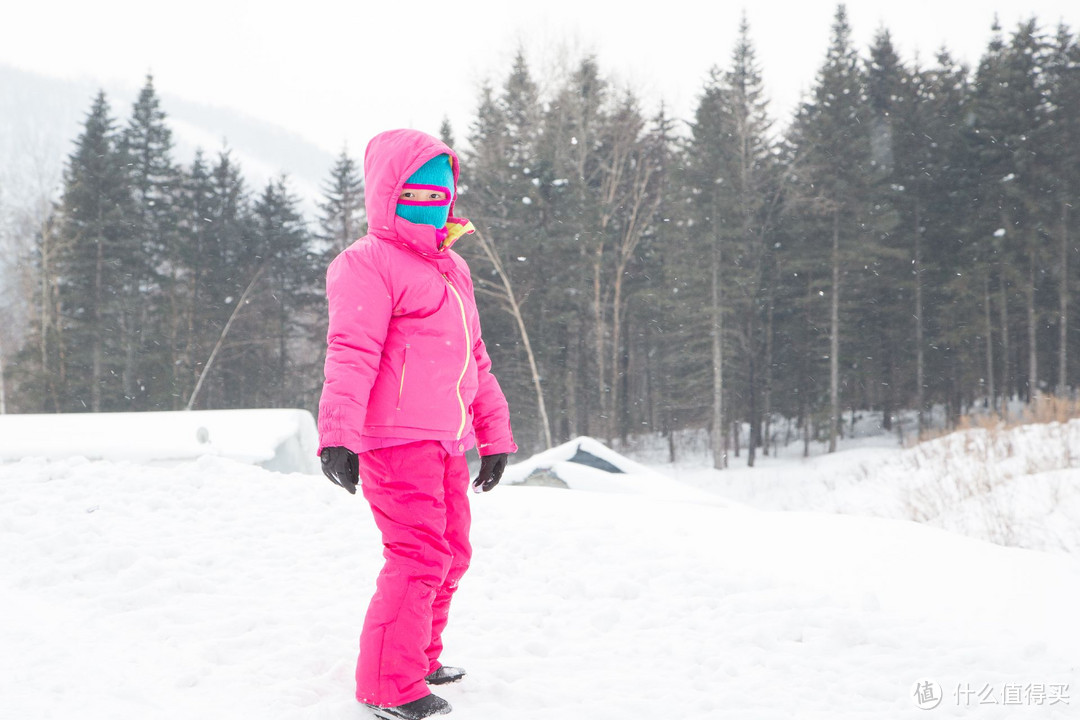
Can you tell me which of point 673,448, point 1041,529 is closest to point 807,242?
point 673,448

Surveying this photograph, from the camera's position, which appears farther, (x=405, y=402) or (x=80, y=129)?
(x=80, y=129)

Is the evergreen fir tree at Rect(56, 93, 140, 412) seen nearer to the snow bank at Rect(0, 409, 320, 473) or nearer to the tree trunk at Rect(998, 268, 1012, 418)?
the snow bank at Rect(0, 409, 320, 473)

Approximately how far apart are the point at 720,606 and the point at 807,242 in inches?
993

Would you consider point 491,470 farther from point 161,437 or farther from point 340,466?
point 161,437

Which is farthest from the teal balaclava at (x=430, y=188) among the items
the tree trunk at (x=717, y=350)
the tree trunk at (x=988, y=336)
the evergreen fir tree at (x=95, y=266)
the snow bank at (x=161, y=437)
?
the tree trunk at (x=988, y=336)

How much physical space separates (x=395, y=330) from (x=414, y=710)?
1.15 meters

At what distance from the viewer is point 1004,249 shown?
24.6 metres

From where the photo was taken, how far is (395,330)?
2.35 m

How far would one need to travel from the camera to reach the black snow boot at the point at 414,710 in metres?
2.17

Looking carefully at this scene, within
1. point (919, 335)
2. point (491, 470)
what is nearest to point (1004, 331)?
point (919, 335)

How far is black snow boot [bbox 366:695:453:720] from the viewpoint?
7.11 feet

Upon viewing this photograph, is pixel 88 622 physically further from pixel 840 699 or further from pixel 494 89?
pixel 494 89

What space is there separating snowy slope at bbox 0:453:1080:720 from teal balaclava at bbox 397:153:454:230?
5.06ft

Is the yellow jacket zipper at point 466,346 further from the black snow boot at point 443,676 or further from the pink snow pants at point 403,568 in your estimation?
the black snow boot at point 443,676
